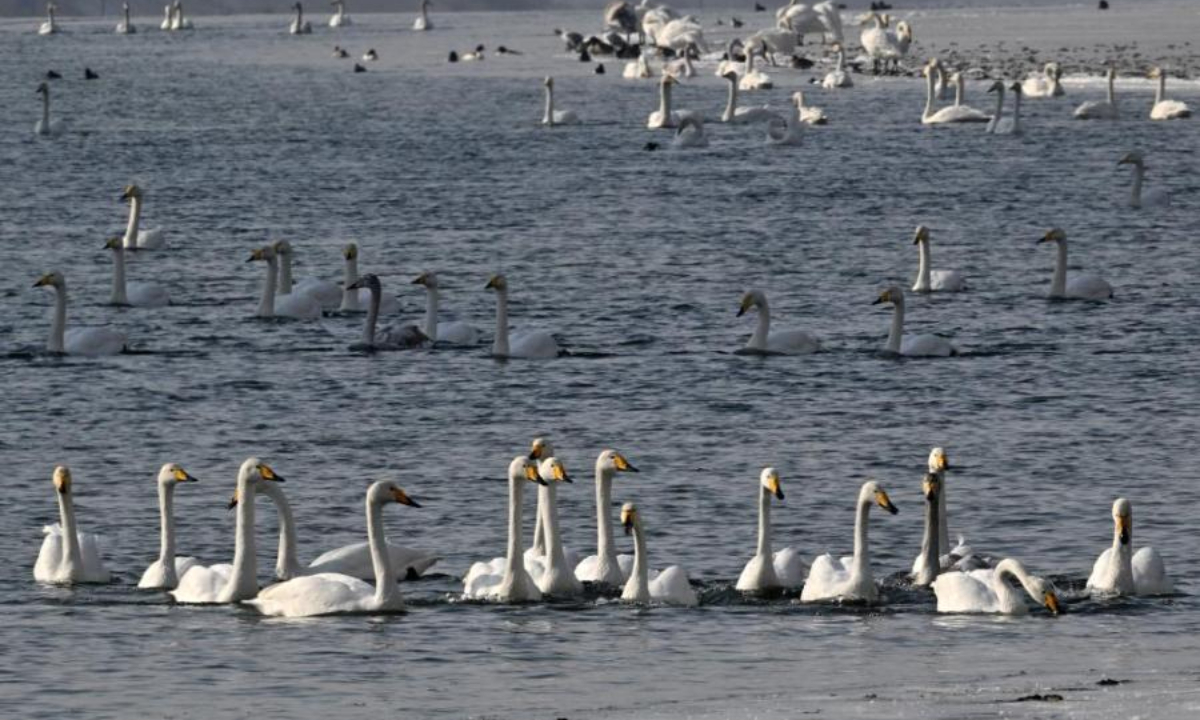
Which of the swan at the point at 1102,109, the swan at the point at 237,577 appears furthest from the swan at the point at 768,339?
the swan at the point at 1102,109

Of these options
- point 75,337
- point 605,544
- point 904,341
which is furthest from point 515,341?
point 605,544

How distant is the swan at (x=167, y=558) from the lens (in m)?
17.9

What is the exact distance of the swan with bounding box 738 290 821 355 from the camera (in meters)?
28.3

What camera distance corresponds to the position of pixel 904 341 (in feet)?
92.9

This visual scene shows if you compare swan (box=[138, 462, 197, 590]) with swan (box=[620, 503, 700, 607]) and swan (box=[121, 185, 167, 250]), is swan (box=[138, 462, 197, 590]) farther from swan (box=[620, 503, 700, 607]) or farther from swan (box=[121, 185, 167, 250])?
swan (box=[121, 185, 167, 250])

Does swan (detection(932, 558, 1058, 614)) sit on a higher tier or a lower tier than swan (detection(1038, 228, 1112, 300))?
lower

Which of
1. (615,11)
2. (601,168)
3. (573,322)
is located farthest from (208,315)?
(615,11)

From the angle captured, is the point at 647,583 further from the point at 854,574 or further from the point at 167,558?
the point at 167,558

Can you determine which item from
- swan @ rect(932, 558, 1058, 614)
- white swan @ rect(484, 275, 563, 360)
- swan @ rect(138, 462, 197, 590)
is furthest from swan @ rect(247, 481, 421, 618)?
white swan @ rect(484, 275, 563, 360)

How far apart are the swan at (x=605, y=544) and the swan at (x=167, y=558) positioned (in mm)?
2647

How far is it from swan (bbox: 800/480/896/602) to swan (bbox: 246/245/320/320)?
15.1 m

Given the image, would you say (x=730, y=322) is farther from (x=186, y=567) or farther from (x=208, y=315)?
(x=186, y=567)

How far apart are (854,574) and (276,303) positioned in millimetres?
15883

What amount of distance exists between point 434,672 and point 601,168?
125 ft
